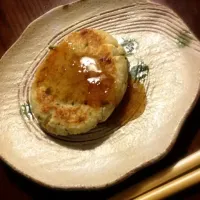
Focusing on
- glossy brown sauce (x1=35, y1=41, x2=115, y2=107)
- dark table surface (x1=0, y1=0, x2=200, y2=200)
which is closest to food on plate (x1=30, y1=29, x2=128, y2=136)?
glossy brown sauce (x1=35, y1=41, x2=115, y2=107)

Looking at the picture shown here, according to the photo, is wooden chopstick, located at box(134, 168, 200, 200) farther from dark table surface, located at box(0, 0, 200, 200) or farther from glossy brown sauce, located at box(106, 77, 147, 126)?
glossy brown sauce, located at box(106, 77, 147, 126)

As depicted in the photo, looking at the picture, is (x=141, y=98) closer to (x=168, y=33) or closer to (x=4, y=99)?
(x=168, y=33)

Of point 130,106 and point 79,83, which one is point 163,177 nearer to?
point 130,106

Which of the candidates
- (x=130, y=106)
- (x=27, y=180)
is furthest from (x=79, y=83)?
(x=27, y=180)

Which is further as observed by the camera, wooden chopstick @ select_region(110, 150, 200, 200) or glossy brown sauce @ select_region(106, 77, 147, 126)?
glossy brown sauce @ select_region(106, 77, 147, 126)

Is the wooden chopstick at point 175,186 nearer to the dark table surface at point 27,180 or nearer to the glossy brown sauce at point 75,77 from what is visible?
the dark table surface at point 27,180

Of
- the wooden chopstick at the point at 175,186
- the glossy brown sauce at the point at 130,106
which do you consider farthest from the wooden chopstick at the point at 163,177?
the glossy brown sauce at the point at 130,106

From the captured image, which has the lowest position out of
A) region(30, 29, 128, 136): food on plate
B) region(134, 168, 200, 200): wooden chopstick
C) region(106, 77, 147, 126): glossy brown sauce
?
region(134, 168, 200, 200): wooden chopstick
